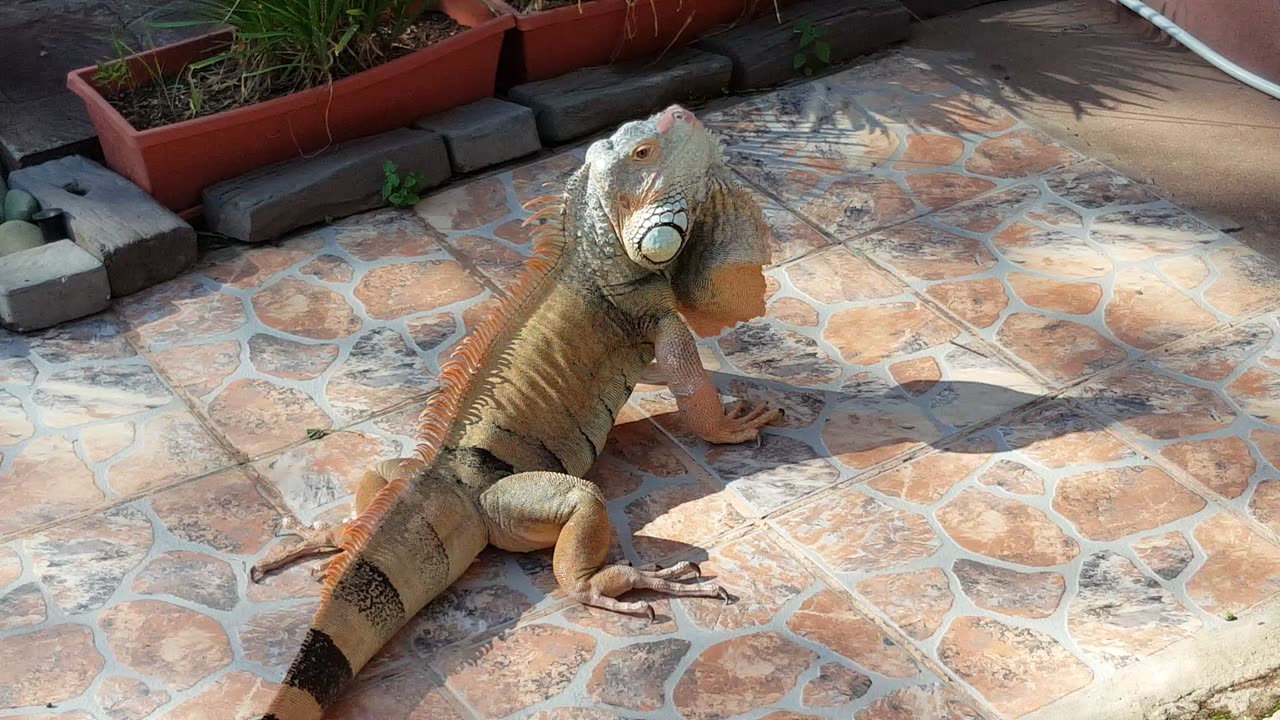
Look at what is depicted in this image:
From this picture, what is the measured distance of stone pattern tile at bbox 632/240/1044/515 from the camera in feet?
15.5

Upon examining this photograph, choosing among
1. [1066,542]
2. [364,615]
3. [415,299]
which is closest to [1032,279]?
[1066,542]

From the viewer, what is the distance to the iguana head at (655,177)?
4316 mm

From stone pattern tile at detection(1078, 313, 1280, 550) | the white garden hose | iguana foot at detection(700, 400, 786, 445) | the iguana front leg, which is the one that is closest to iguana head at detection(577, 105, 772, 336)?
the iguana front leg

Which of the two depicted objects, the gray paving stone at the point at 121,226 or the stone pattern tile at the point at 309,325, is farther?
the gray paving stone at the point at 121,226

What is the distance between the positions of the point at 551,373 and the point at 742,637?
965 mm

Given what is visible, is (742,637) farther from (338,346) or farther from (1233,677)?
(338,346)

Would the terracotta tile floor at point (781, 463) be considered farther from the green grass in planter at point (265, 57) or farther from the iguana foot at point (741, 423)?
the green grass in planter at point (265, 57)

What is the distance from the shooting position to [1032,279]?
5.58 metres

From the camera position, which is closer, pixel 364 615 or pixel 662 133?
pixel 364 615

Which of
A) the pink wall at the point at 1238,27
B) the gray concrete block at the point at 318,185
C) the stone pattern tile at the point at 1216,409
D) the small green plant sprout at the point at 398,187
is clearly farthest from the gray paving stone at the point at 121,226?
the pink wall at the point at 1238,27

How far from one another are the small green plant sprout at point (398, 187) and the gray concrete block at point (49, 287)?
3.83 feet

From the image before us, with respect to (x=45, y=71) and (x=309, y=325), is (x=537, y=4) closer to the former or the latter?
(x=309, y=325)

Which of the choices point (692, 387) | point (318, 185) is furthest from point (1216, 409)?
point (318, 185)

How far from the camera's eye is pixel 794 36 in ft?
22.7
